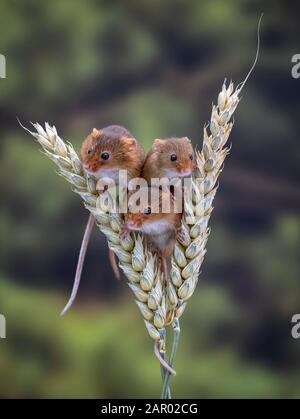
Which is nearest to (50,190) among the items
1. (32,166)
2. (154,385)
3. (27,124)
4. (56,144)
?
(32,166)

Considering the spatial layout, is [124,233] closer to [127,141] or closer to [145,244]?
[145,244]

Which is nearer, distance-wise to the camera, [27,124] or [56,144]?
[56,144]

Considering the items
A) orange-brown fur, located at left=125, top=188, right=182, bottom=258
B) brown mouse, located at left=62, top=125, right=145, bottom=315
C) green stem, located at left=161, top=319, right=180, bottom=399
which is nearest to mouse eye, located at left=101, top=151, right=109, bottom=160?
brown mouse, located at left=62, top=125, right=145, bottom=315

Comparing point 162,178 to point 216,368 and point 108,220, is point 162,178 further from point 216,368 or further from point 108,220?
point 216,368

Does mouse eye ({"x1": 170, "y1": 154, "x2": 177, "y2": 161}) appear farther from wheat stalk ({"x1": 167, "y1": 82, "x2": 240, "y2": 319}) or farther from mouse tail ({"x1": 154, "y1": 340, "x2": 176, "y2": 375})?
mouse tail ({"x1": 154, "y1": 340, "x2": 176, "y2": 375})

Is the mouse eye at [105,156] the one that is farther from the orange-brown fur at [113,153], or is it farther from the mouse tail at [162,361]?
the mouse tail at [162,361]

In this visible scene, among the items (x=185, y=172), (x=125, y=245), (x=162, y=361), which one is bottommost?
(x=162, y=361)

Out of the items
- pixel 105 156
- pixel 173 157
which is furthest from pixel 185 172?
pixel 105 156

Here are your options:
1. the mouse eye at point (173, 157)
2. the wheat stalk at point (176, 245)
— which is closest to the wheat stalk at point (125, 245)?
the wheat stalk at point (176, 245)
